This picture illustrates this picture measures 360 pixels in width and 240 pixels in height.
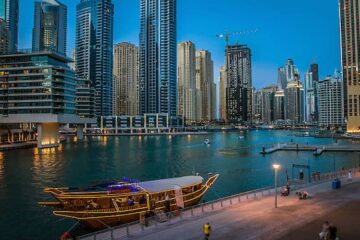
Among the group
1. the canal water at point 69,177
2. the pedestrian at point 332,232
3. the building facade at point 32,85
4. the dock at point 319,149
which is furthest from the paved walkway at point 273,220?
the building facade at point 32,85

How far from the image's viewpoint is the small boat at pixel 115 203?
112ft

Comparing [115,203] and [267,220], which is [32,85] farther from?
[267,220]

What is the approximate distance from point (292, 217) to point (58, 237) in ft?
73.7

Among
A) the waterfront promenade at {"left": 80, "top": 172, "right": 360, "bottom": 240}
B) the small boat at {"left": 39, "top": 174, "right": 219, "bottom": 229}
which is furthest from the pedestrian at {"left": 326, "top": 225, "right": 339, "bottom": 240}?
the small boat at {"left": 39, "top": 174, "right": 219, "bottom": 229}

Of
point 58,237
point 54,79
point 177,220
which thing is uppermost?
point 54,79

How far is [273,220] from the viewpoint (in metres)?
28.8

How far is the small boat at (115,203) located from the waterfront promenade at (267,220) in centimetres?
550

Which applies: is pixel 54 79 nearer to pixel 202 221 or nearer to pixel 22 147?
pixel 22 147

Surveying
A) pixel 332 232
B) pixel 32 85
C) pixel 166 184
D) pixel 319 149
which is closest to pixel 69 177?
pixel 166 184

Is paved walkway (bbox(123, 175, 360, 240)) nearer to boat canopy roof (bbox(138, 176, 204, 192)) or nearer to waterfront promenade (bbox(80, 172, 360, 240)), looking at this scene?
waterfront promenade (bbox(80, 172, 360, 240))

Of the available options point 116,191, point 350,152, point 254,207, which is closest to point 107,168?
point 116,191

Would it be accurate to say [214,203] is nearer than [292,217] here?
No

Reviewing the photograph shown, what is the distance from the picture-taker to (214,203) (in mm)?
35906

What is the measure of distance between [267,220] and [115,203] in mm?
15131
